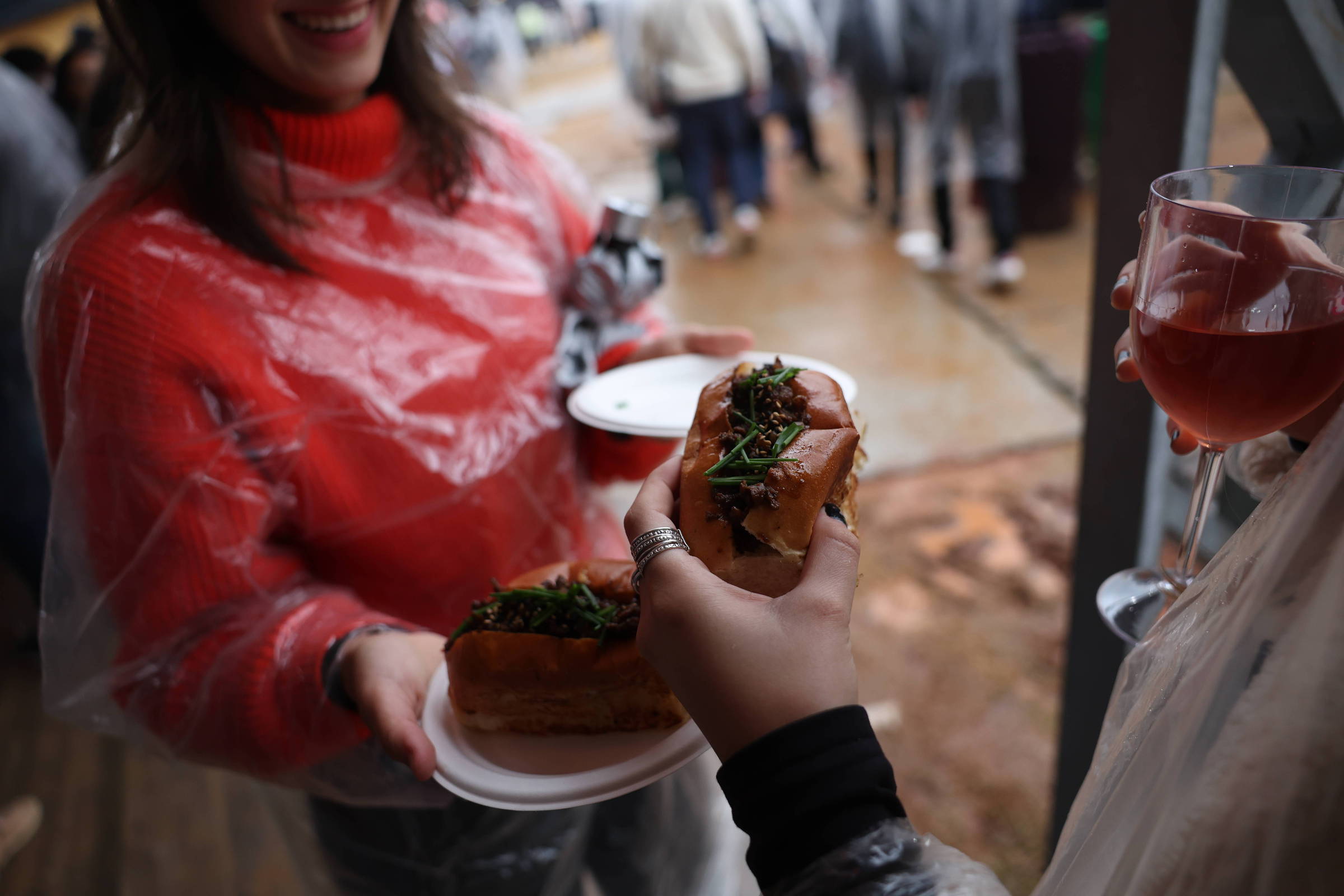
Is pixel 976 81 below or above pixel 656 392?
below

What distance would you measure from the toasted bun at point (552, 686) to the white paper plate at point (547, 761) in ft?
0.06

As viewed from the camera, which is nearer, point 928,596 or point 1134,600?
point 1134,600

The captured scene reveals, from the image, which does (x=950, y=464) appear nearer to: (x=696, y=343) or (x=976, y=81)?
(x=976, y=81)

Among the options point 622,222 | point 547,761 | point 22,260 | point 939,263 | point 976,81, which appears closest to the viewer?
point 547,761

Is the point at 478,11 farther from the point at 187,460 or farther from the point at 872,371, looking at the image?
the point at 187,460

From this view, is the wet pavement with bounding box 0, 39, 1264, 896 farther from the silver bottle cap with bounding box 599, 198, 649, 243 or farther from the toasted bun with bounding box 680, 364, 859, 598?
the toasted bun with bounding box 680, 364, 859, 598

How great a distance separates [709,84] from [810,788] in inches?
260

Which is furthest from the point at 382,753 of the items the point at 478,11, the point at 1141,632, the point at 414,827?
the point at 478,11

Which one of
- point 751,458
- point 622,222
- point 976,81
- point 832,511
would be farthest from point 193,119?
point 976,81

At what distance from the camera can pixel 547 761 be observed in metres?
1.03

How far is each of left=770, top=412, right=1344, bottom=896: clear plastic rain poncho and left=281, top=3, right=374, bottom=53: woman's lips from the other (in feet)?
4.03

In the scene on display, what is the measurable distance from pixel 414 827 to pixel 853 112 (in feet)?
21.4

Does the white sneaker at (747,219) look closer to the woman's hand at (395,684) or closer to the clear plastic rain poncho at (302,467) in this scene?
the clear plastic rain poncho at (302,467)

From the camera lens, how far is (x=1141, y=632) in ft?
3.27
